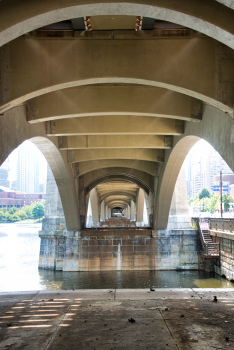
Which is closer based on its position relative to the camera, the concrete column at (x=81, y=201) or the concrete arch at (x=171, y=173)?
the concrete arch at (x=171, y=173)

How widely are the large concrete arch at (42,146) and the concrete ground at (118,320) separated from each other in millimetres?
3376

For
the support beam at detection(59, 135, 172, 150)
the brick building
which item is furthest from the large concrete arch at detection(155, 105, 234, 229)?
the brick building

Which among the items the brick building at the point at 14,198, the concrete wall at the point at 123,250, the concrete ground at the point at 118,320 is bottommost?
the concrete wall at the point at 123,250

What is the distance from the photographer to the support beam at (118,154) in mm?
18266

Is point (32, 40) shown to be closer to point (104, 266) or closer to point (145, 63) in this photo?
point (145, 63)

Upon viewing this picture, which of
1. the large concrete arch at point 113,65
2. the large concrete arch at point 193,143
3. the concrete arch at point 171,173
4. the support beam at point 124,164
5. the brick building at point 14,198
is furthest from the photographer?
the brick building at point 14,198

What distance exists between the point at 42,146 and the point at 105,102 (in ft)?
16.9

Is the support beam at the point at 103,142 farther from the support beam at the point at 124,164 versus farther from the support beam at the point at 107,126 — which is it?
the support beam at the point at 124,164


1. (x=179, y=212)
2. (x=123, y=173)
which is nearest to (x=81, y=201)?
(x=123, y=173)

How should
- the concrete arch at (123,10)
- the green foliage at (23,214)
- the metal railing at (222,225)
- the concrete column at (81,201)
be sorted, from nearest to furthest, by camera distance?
the concrete arch at (123,10), the metal railing at (222,225), the concrete column at (81,201), the green foliage at (23,214)

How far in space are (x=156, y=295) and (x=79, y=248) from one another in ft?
59.9

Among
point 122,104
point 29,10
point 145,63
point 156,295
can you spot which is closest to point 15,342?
point 156,295

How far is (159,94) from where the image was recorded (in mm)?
9812

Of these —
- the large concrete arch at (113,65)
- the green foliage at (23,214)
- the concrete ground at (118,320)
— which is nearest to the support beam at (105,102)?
the large concrete arch at (113,65)
